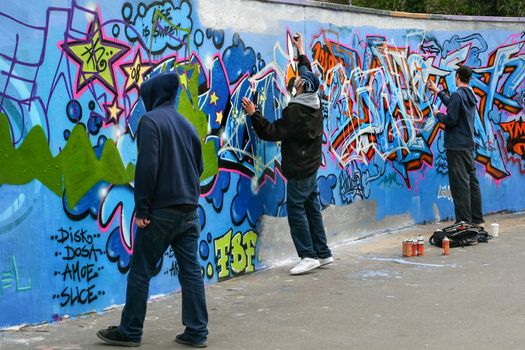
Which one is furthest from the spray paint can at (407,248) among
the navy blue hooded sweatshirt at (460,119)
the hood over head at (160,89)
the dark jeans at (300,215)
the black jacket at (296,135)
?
the hood over head at (160,89)

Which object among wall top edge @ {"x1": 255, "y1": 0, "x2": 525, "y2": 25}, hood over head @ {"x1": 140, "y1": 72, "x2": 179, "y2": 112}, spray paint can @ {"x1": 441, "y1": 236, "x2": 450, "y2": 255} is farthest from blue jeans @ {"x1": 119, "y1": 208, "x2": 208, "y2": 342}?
spray paint can @ {"x1": 441, "y1": 236, "x2": 450, "y2": 255}

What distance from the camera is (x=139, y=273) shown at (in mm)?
5254

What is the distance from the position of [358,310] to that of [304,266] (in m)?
1.36

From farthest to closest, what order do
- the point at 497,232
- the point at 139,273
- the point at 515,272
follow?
the point at 497,232, the point at 515,272, the point at 139,273

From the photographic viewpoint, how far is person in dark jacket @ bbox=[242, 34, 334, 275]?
7.49 meters

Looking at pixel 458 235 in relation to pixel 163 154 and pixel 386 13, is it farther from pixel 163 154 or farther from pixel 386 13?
pixel 163 154

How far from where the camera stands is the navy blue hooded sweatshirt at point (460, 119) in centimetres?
928

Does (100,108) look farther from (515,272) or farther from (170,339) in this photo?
(515,272)

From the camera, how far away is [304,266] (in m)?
7.56

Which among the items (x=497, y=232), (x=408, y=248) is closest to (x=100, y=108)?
(x=408, y=248)

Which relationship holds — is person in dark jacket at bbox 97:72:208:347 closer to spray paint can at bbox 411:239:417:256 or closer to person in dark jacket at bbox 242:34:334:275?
person in dark jacket at bbox 242:34:334:275

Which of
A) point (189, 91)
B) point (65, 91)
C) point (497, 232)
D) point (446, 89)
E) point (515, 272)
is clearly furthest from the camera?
point (446, 89)

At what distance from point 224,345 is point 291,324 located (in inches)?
27.8

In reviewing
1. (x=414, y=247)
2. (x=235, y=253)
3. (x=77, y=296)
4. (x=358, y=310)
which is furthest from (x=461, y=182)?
(x=77, y=296)
